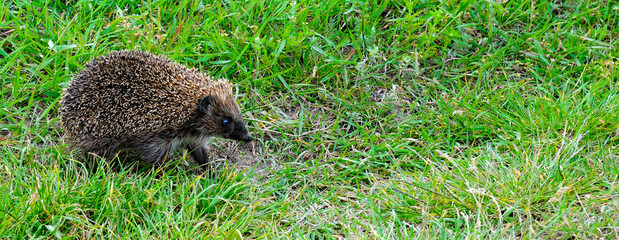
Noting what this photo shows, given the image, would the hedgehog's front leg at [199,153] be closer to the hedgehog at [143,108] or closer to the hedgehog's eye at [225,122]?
the hedgehog at [143,108]

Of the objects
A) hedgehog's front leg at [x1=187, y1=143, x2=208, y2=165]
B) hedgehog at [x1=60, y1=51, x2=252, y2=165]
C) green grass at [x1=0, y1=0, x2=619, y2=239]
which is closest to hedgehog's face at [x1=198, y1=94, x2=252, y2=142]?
hedgehog at [x1=60, y1=51, x2=252, y2=165]

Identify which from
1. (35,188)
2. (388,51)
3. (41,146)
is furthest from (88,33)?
(388,51)

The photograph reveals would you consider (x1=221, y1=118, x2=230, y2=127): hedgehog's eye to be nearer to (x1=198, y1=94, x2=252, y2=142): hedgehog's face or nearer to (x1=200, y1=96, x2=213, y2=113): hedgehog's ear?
(x1=198, y1=94, x2=252, y2=142): hedgehog's face

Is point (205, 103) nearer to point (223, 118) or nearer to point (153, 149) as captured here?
point (223, 118)

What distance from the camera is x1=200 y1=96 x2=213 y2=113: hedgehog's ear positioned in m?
5.53

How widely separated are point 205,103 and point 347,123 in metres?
1.46

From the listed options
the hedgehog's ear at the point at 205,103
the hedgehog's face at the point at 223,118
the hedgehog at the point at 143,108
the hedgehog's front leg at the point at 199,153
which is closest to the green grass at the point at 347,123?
the hedgehog's front leg at the point at 199,153

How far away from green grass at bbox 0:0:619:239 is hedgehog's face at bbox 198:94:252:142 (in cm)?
36

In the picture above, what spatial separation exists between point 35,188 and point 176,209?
100cm

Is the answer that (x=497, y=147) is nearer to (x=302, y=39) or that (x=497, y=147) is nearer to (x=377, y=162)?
(x=377, y=162)

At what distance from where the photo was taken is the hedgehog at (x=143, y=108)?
529 cm

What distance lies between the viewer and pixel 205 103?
5574 mm

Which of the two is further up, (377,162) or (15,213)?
(15,213)

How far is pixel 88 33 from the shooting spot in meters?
6.20
